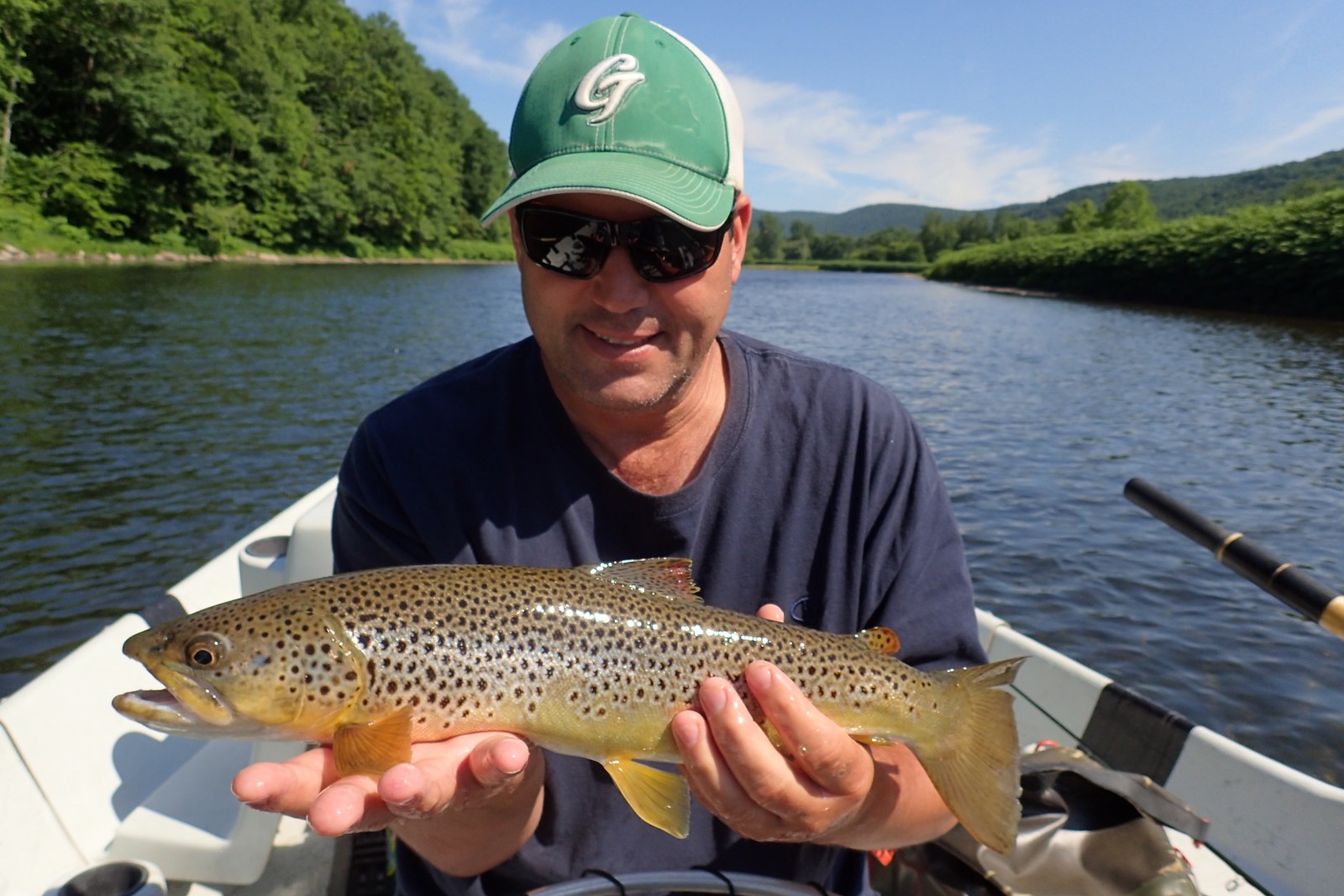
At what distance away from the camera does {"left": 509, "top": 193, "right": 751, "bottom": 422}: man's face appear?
2449 mm

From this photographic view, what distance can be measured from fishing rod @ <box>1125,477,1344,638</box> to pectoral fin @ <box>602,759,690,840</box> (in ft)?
9.97

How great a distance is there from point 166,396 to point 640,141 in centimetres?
1812

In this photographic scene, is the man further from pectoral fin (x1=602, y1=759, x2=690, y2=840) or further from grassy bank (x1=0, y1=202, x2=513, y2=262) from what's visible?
grassy bank (x1=0, y1=202, x2=513, y2=262)

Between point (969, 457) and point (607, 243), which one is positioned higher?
point (607, 243)

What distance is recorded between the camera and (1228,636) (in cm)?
1002

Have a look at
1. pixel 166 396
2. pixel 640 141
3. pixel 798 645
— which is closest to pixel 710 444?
pixel 798 645

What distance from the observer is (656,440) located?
2.68 metres

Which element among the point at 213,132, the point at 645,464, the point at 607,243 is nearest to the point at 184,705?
→ the point at 645,464

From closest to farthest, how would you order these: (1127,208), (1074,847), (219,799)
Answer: (1074,847) → (219,799) → (1127,208)

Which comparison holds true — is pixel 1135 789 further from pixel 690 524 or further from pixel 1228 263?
pixel 1228 263

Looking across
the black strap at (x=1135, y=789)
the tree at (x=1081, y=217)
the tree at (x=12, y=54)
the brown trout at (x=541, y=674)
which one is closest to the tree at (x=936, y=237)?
the tree at (x=1081, y=217)

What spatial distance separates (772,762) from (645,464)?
1.02m

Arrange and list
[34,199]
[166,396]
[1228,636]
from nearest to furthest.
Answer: [1228,636], [166,396], [34,199]

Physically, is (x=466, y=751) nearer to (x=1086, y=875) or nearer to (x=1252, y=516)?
(x=1086, y=875)
